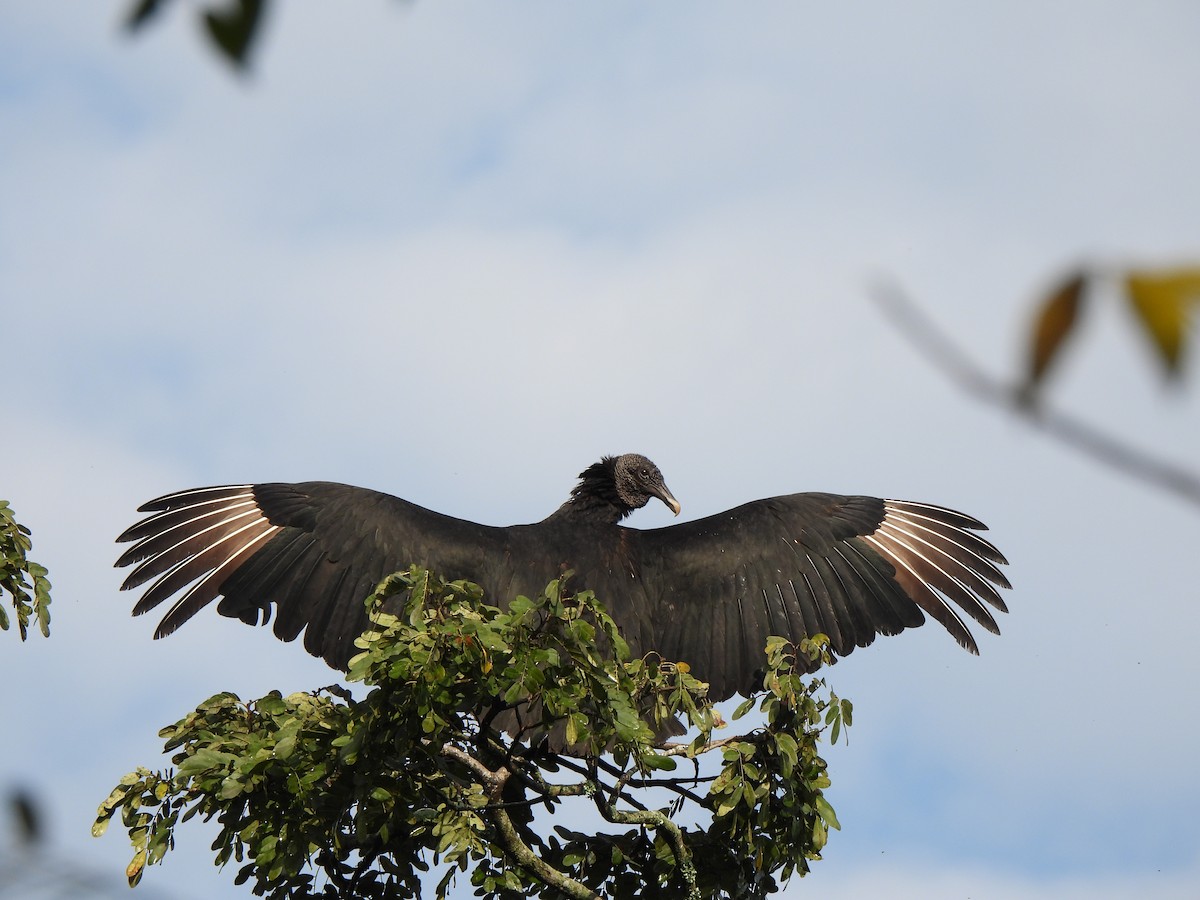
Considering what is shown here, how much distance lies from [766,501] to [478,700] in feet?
8.83

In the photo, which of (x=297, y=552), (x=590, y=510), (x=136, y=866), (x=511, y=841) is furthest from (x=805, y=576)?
(x=136, y=866)

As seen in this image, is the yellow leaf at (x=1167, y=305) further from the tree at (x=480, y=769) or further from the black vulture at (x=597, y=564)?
the black vulture at (x=597, y=564)

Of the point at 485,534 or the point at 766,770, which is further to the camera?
the point at 485,534

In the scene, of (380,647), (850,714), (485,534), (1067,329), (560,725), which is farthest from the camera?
(485,534)

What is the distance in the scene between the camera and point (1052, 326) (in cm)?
62

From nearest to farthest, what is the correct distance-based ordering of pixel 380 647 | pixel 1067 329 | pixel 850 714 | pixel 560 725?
pixel 1067 329 < pixel 380 647 < pixel 850 714 < pixel 560 725

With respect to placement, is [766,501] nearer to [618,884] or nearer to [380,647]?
[618,884]

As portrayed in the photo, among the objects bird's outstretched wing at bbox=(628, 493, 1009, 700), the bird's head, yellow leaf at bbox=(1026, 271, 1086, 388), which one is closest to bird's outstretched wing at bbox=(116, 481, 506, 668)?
bird's outstretched wing at bbox=(628, 493, 1009, 700)

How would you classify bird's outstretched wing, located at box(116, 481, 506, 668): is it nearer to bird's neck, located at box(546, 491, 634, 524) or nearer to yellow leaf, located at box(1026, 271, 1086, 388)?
bird's neck, located at box(546, 491, 634, 524)

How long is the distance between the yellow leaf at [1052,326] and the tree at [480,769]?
132 inches

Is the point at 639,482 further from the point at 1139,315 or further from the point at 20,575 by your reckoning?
the point at 1139,315

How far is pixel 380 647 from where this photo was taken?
3.99 m

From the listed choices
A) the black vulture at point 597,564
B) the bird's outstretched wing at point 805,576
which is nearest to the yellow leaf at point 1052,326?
the black vulture at point 597,564

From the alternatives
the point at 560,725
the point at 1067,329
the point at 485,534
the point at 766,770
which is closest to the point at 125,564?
the point at 485,534
